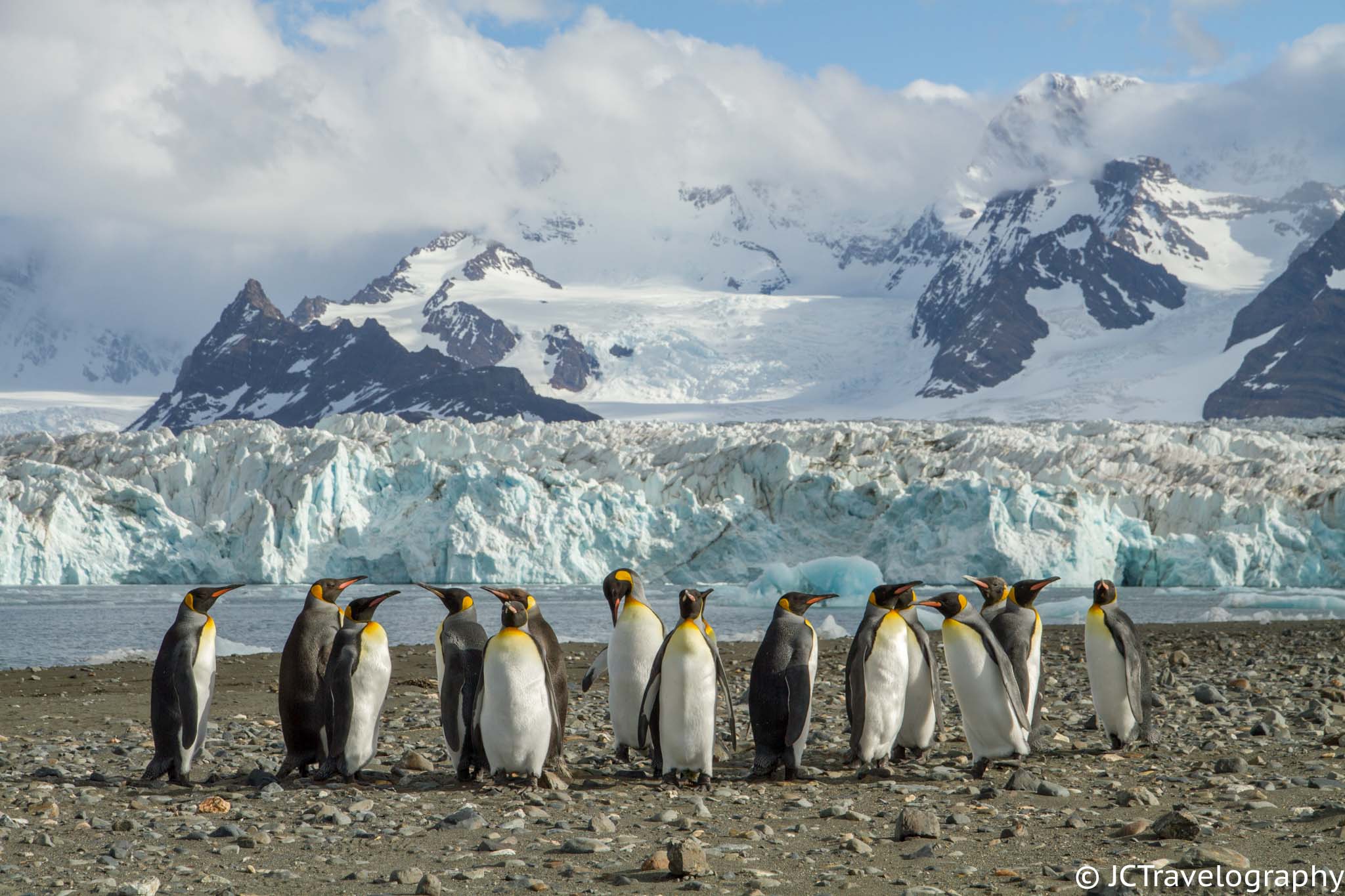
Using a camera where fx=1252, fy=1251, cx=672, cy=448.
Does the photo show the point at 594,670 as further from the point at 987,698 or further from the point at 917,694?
the point at 987,698

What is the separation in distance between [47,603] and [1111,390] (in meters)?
128

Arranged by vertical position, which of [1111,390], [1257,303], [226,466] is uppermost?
[1257,303]

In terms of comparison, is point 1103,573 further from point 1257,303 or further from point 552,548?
point 1257,303

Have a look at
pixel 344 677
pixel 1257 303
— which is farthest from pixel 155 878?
pixel 1257 303

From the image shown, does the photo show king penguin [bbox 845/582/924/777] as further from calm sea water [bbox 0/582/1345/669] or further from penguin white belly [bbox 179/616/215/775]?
calm sea water [bbox 0/582/1345/669]

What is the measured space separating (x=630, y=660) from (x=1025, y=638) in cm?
265

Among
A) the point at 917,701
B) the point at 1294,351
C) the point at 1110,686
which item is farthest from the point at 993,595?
the point at 1294,351

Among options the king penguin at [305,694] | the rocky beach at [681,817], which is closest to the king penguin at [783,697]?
the rocky beach at [681,817]

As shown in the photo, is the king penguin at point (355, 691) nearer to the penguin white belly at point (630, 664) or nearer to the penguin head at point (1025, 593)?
the penguin white belly at point (630, 664)

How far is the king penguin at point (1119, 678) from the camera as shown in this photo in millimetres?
8031

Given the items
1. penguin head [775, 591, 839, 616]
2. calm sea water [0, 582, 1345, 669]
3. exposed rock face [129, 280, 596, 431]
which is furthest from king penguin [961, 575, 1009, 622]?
exposed rock face [129, 280, 596, 431]

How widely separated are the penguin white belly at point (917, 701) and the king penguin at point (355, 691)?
10.7 feet

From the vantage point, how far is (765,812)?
20.2ft

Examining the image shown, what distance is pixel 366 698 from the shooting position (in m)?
7.28
